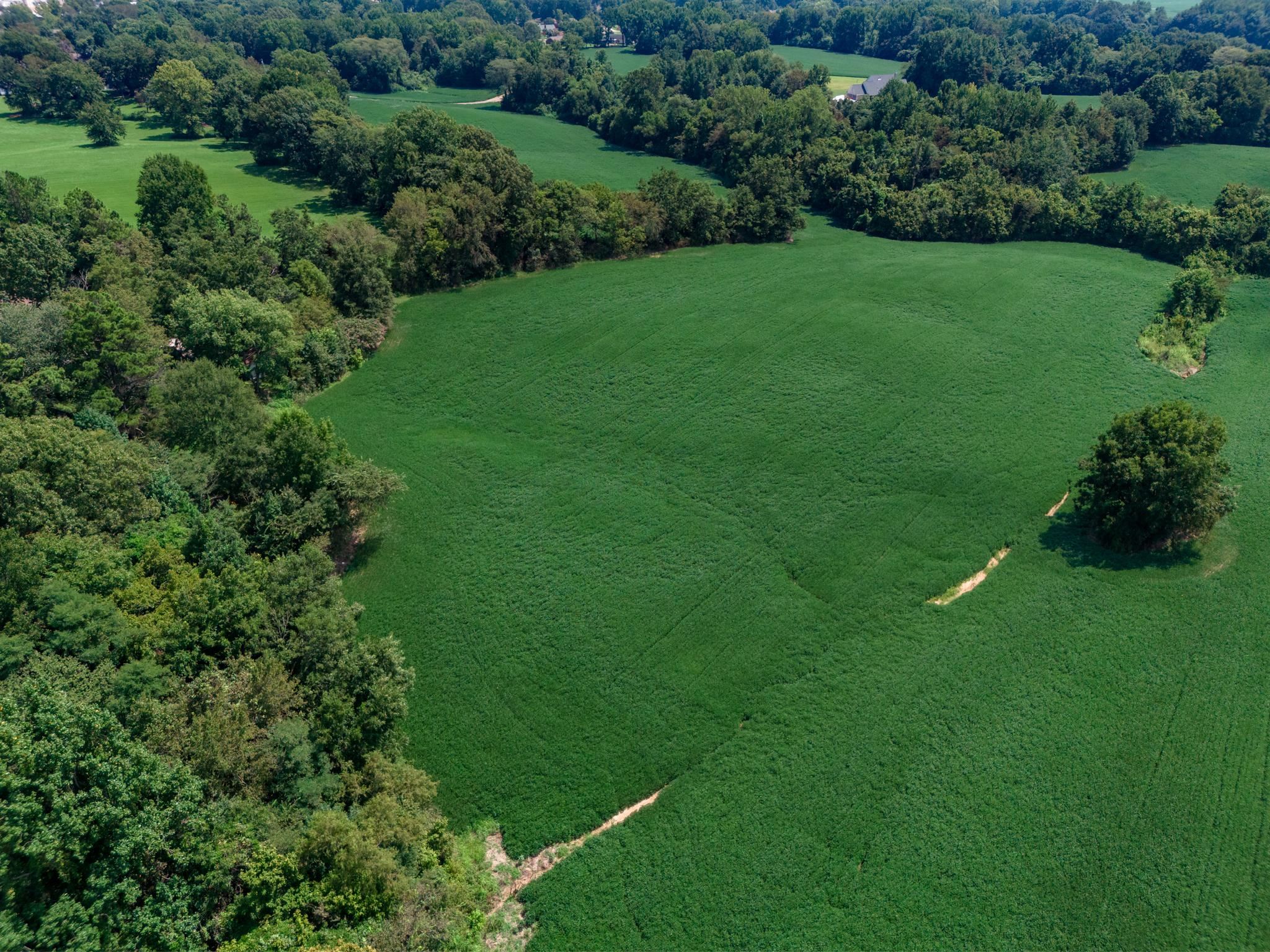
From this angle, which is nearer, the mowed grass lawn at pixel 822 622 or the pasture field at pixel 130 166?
the mowed grass lawn at pixel 822 622

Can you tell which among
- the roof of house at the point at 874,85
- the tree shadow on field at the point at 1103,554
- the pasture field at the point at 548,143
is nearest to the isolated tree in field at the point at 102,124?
the pasture field at the point at 548,143

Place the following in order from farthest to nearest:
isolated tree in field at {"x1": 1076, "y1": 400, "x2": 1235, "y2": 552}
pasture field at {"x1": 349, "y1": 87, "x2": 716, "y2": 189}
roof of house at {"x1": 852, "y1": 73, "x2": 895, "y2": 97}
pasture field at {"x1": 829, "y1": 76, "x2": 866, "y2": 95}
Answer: pasture field at {"x1": 829, "y1": 76, "x2": 866, "y2": 95}, roof of house at {"x1": 852, "y1": 73, "x2": 895, "y2": 97}, pasture field at {"x1": 349, "y1": 87, "x2": 716, "y2": 189}, isolated tree in field at {"x1": 1076, "y1": 400, "x2": 1235, "y2": 552}

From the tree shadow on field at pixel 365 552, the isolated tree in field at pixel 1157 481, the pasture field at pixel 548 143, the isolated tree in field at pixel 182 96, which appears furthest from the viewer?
the isolated tree in field at pixel 182 96

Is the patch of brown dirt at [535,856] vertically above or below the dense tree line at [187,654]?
below

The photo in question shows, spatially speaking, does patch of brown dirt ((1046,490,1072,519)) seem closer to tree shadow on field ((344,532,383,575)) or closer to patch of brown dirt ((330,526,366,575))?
tree shadow on field ((344,532,383,575))

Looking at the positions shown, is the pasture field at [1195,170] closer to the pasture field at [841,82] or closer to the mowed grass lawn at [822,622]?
the mowed grass lawn at [822,622]

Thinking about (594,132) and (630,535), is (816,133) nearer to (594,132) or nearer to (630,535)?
(594,132)

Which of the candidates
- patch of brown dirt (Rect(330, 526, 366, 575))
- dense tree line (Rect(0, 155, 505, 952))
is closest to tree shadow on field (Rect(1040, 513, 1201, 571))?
dense tree line (Rect(0, 155, 505, 952))
